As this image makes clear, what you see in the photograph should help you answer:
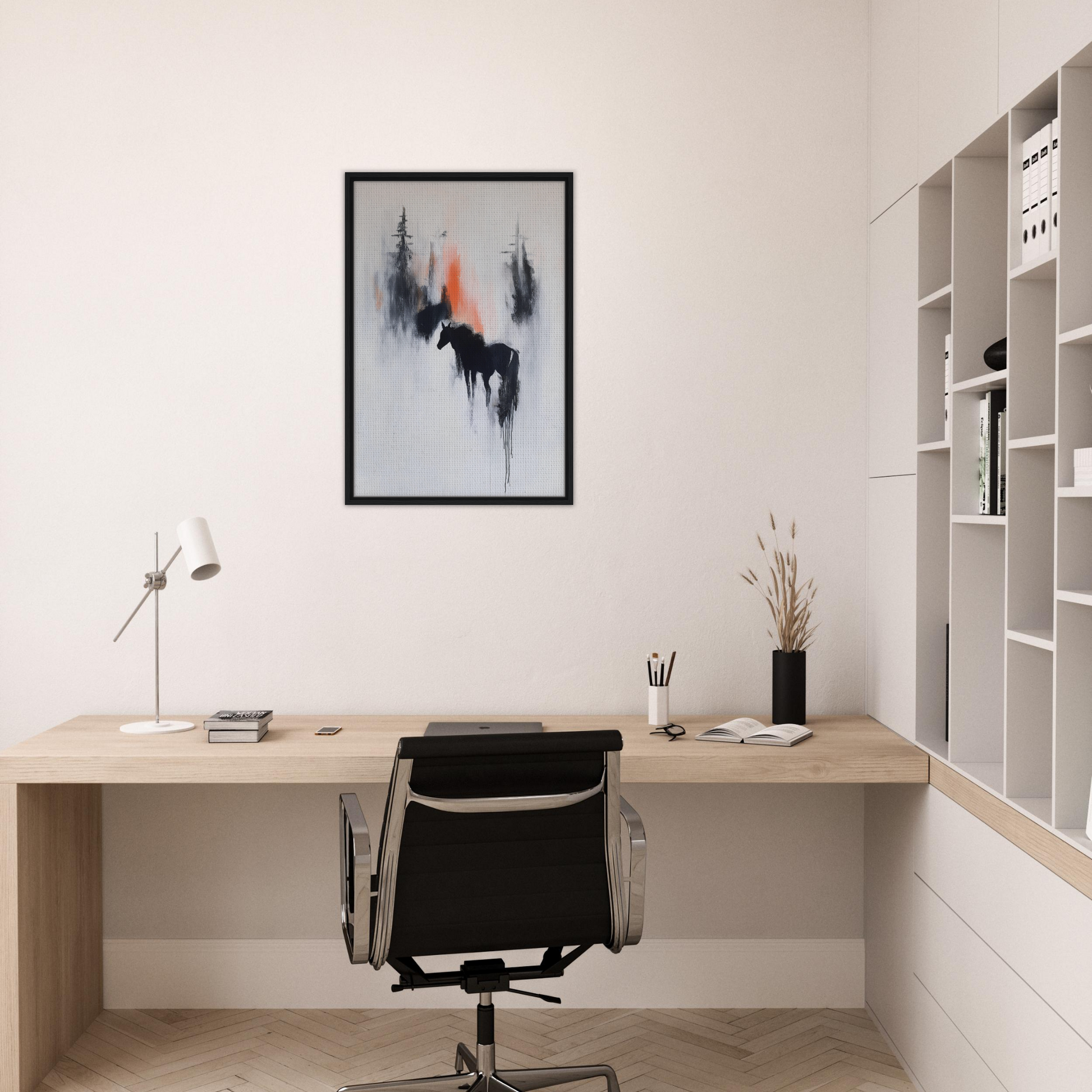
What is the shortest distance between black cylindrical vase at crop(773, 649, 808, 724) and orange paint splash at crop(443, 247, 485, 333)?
50.0 inches

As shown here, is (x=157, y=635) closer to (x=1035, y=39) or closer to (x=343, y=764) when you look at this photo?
(x=343, y=764)

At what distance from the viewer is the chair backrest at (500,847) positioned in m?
1.84

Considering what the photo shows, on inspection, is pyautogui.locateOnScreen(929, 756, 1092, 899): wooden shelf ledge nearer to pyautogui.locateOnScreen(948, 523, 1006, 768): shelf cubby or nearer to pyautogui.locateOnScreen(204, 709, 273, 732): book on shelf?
pyautogui.locateOnScreen(948, 523, 1006, 768): shelf cubby

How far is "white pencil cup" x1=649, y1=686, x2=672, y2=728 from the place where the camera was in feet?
8.91

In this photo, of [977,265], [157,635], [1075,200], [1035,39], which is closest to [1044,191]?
[1075,200]

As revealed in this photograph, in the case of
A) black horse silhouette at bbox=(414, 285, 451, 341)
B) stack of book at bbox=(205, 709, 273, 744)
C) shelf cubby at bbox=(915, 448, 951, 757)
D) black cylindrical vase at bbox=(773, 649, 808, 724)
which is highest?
black horse silhouette at bbox=(414, 285, 451, 341)

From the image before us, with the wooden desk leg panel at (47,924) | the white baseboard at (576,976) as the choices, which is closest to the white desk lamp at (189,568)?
the wooden desk leg panel at (47,924)

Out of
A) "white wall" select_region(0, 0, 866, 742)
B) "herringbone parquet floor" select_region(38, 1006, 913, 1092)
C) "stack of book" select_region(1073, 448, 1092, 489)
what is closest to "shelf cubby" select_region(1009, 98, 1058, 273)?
"stack of book" select_region(1073, 448, 1092, 489)

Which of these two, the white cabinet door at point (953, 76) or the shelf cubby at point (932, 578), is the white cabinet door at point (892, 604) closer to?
the shelf cubby at point (932, 578)

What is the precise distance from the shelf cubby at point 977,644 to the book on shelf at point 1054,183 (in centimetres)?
68

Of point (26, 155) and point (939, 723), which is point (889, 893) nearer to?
point (939, 723)

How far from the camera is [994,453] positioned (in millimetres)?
2166

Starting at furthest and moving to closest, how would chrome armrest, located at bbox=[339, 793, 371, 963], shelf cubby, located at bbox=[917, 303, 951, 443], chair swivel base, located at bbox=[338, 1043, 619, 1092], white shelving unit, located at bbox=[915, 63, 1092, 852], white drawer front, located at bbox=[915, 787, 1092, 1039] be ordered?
shelf cubby, located at bbox=[917, 303, 951, 443]
chair swivel base, located at bbox=[338, 1043, 619, 1092]
chrome armrest, located at bbox=[339, 793, 371, 963]
white shelving unit, located at bbox=[915, 63, 1092, 852]
white drawer front, located at bbox=[915, 787, 1092, 1039]

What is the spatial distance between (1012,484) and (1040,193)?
55 centimetres
